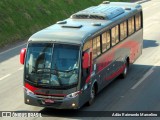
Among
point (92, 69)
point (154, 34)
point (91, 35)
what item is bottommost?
point (154, 34)

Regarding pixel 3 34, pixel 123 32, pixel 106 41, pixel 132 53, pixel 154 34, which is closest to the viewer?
pixel 106 41

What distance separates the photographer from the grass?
32.4m

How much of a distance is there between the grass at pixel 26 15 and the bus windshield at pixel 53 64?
45.1 ft

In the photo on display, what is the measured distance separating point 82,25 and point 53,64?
2.83 metres

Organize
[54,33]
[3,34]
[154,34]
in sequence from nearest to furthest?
[54,33] → [3,34] → [154,34]

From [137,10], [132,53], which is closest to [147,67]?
[132,53]

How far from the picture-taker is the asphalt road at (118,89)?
17.7m

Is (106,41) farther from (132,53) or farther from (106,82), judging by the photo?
(132,53)

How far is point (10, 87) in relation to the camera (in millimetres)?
20562

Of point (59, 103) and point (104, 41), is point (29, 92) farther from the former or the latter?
point (104, 41)

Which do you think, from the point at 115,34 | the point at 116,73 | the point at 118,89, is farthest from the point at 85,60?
the point at 116,73

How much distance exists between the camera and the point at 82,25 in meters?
18.5

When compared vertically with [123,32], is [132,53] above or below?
below

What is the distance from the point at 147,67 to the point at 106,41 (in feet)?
17.4
